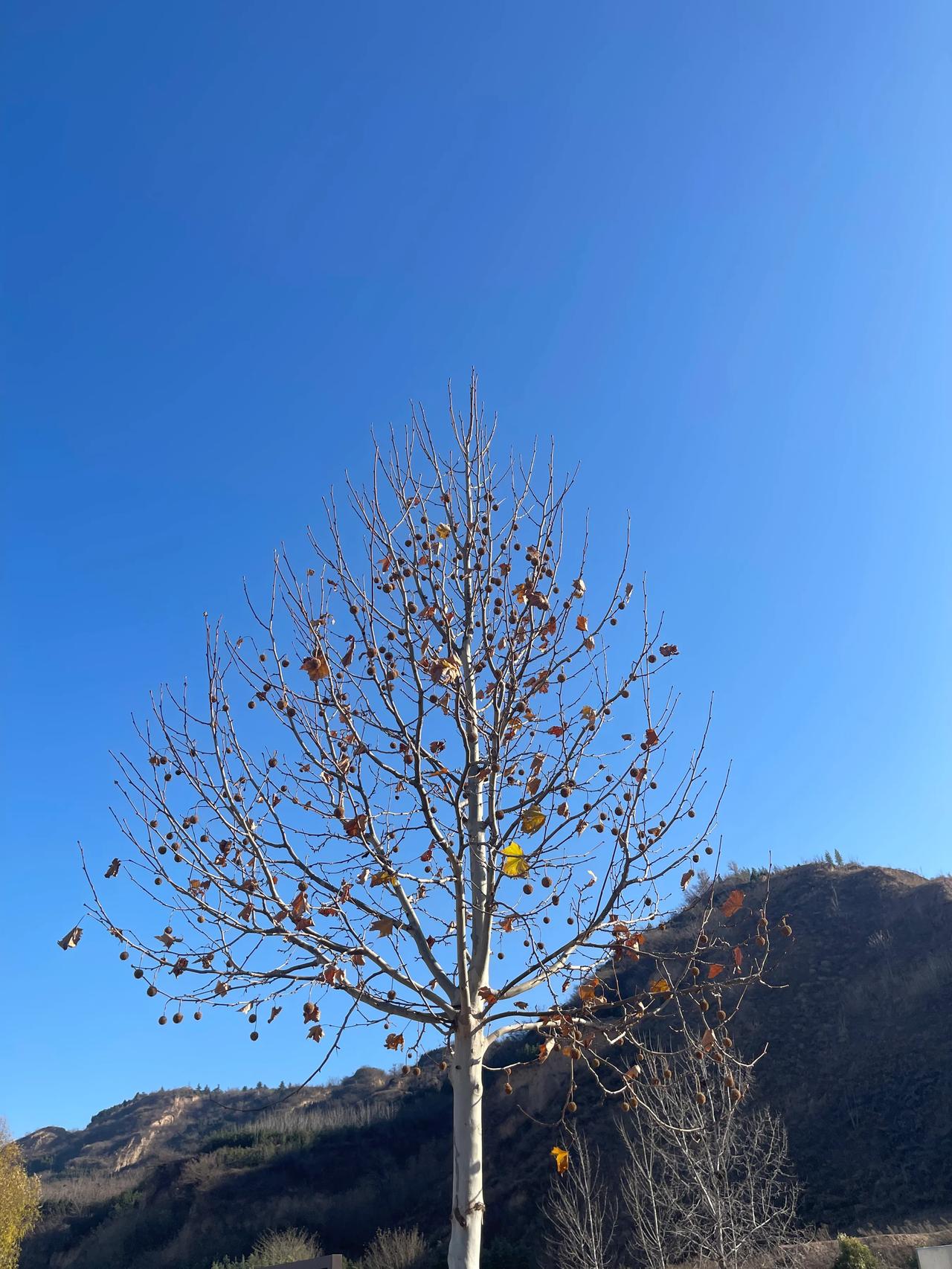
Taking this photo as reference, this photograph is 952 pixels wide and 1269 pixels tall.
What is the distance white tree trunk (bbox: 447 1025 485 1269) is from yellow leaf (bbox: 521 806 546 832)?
1167 millimetres

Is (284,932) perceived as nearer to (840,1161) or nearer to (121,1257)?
(840,1161)

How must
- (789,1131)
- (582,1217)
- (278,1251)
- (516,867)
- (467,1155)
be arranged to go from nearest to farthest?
(467,1155) < (516,867) < (582,1217) < (278,1251) < (789,1131)

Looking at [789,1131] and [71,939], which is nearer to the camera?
[71,939]

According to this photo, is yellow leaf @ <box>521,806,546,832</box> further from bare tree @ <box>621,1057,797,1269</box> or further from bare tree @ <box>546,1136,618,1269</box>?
bare tree @ <box>546,1136,618,1269</box>

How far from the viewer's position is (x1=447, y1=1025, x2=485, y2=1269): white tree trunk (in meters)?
4.48

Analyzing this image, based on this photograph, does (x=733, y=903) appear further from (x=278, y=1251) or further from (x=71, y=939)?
(x=278, y=1251)

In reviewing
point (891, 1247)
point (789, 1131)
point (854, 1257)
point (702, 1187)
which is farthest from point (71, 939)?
point (789, 1131)

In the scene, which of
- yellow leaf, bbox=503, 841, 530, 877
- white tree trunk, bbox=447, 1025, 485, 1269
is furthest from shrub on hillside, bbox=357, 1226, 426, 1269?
yellow leaf, bbox=503, 841, 530, 877

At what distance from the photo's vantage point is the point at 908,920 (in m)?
34.3

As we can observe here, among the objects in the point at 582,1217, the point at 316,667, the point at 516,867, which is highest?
the point at 316,667

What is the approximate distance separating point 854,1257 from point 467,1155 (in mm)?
16030

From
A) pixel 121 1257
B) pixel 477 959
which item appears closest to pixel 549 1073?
pixel 121 1257

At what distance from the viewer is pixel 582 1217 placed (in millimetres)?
24766

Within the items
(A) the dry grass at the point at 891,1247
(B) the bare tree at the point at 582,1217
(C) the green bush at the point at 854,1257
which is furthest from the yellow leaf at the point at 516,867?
(A) the dry grass at the point at 891,1247
